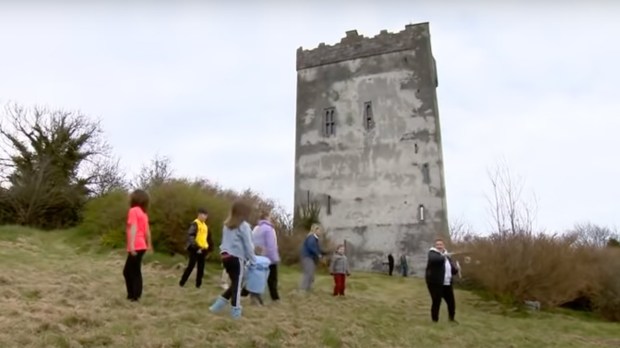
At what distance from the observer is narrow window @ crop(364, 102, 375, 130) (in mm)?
40594

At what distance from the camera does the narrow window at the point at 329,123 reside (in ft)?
137

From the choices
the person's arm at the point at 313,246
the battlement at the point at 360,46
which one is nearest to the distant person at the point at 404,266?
the battlement at the point at 360,46

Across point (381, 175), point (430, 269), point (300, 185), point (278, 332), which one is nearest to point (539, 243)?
point (430, 269)

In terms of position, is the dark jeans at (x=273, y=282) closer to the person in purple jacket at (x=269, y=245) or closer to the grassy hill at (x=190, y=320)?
→ the person in purple jacket at (x=269, y=245)

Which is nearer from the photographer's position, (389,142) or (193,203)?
(193,203)

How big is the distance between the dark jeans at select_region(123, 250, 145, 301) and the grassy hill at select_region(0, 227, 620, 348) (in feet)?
0.89

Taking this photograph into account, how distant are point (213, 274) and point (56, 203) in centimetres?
1549

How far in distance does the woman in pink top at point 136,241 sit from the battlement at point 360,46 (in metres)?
33.0

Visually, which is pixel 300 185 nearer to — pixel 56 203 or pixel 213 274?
pixel 56 203

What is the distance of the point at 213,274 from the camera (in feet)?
57.3

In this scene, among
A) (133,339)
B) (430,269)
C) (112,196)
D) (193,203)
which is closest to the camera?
(133,339)

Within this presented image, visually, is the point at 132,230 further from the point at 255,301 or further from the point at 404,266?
the point at 404,266

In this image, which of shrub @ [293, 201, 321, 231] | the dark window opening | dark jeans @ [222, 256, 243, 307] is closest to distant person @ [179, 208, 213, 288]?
dark jeans @ [222, 256, 243, 307]

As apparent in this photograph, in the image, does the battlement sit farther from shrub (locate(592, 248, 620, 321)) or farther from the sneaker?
the sneaker
